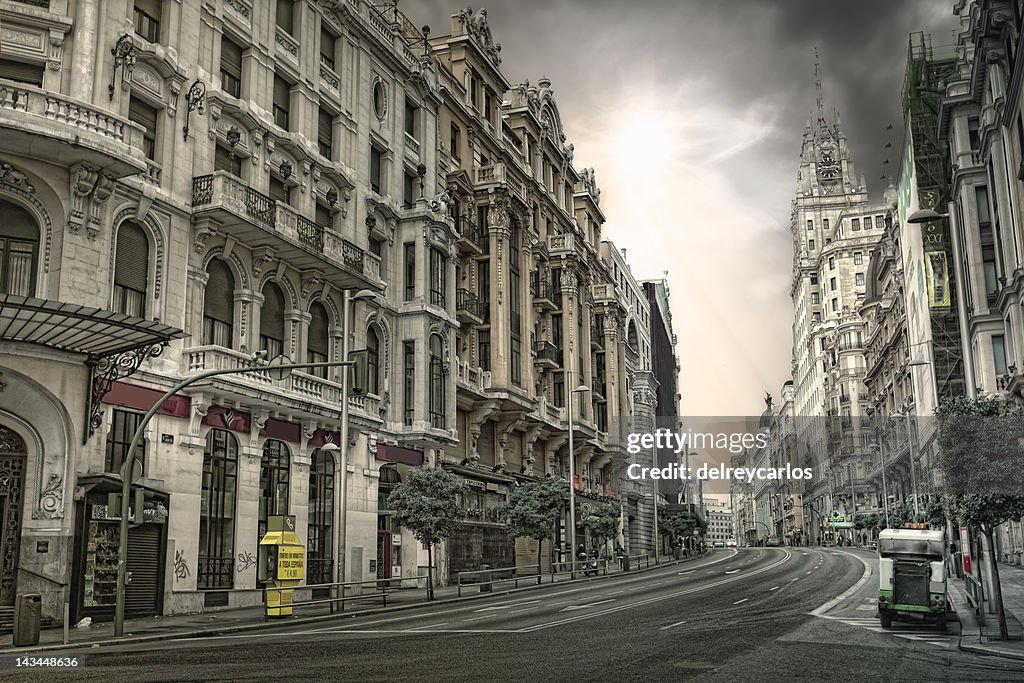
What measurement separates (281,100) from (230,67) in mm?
3068

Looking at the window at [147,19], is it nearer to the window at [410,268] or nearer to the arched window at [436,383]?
the window at [410,268]

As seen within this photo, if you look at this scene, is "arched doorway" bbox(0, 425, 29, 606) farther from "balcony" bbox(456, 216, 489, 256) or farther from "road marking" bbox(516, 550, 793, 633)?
"balcony" bbox(456, 216, 489, 256)

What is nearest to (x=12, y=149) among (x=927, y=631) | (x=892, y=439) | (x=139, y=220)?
(x=139, y=220)

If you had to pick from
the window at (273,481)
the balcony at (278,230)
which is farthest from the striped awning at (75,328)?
the window at (273,481)

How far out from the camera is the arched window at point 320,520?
3569 centimetres

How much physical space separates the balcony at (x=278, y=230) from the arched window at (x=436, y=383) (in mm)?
6164

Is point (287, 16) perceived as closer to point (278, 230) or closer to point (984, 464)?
point (278, 230)

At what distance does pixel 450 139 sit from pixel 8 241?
98.3 feet

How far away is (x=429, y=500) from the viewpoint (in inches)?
1420

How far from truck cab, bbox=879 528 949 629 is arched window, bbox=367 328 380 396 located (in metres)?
22.9

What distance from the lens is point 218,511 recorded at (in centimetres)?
3106

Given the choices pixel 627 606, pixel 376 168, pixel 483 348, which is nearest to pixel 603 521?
pixel 483 348

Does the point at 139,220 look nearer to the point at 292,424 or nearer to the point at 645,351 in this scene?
the point at 292,424

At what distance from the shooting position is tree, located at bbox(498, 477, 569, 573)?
160ft
